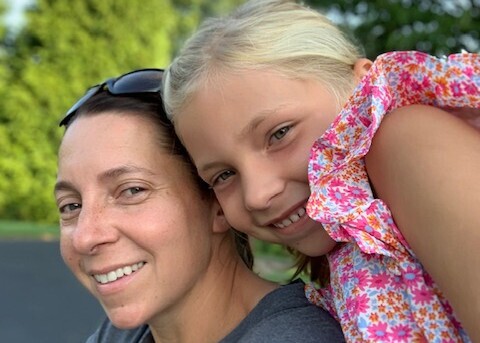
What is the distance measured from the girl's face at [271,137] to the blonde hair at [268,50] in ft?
0.12

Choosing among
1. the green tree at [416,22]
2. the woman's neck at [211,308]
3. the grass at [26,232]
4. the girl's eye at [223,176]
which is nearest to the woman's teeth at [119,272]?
the woman's neck at [211,308]

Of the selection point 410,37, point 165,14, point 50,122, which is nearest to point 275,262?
point 410,37

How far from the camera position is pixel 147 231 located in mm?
1941

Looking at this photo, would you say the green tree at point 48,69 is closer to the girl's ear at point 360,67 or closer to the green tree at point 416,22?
the green tree at point 416,22

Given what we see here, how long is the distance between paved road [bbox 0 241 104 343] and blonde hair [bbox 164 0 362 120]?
369 cm

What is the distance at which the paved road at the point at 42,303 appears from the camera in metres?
6.93

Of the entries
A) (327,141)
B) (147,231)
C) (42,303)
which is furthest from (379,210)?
(42,303)

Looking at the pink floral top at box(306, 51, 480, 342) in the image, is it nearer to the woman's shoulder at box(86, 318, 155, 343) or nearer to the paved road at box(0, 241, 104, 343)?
the woman's shoulder at box(86, 318, 155, 343)

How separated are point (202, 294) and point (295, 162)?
0.57 metres

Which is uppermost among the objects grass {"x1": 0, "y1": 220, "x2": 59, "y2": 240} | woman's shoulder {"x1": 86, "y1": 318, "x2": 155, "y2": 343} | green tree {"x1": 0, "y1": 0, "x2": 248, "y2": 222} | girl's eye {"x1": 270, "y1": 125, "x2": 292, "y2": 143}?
girl's eye {"x1": 270, "y1": 125, "x2": 292, "y2": 143}

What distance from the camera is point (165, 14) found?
1543 centimetres

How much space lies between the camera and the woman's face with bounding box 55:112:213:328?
1.96m

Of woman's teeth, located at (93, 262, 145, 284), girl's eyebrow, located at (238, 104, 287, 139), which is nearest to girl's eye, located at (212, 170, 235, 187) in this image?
girl's eyebrow, located at (238, 104, 287, 139)

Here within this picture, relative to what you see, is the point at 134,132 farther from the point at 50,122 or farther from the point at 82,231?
the point at 50,122
